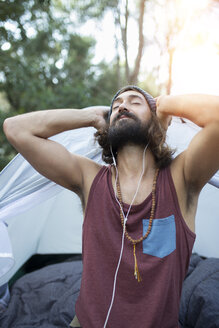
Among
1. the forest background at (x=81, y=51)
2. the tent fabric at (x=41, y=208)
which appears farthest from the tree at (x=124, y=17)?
the tent fabric at (x=41, y=208)

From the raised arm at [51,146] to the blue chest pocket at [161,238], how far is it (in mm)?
515

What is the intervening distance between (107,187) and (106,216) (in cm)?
19

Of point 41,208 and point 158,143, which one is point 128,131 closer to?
point 158,143

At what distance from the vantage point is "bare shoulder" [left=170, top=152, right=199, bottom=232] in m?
1.72

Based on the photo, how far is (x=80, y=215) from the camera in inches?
143

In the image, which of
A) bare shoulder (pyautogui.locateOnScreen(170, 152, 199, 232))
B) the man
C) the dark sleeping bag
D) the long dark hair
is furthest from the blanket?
the long dark hair

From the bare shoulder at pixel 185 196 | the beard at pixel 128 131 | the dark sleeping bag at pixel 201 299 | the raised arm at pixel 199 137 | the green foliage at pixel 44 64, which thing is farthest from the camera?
the green foliage at pixel 44 64

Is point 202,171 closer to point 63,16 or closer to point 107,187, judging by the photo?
point 107,187

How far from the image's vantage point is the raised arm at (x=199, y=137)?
60.7 inches

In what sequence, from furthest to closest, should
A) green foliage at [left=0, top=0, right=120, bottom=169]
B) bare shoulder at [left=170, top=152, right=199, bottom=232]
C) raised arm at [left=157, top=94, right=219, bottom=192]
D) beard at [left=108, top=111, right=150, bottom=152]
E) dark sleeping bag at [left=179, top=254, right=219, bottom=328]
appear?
green foliage at [left=0, top=0, right=120, bottom=169] → dark sleeping bag at [left=179, top=254, right=219, bottom=328] → beard at [left=108, top=111, right=150, bottom=152] → bare shoulder at [left=170, top=152, right=199, bottom=232] → raised arm at [left=157, top=94, right=219, bottom=192]

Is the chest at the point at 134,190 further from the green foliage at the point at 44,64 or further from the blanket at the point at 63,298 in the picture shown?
the green foliage at the point at 44,64

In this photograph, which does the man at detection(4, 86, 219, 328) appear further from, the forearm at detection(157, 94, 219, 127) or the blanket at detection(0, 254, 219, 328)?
the blanket at detection(0, 254, 219, 328)

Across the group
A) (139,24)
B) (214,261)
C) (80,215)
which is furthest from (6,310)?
(139,24)

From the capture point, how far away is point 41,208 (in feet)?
11.2
